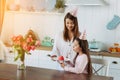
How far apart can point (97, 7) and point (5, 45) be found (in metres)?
1.78

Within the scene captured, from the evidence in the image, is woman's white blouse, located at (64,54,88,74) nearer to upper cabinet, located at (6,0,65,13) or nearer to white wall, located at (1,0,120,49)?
white wall, located at (1,0,120,49)

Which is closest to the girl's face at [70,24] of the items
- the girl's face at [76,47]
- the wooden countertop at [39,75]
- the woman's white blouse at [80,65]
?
the girl's face at [76,47]

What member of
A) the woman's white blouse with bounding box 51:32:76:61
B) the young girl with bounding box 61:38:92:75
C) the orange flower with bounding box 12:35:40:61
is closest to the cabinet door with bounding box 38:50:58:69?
the woman's white blouse with bounding box 51:32:76:61

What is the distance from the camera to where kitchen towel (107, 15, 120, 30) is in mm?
3926

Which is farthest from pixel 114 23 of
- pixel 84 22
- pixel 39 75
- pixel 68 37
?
pixel 39 75

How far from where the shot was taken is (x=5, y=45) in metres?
4.42

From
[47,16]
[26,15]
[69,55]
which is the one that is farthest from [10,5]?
[69,55]

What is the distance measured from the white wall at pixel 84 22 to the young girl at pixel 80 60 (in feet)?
5.10

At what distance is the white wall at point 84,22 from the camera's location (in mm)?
3986

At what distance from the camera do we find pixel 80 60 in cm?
250

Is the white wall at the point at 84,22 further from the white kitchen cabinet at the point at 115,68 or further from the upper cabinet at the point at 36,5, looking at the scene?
the white kitchen cabinet at the point at 115,68

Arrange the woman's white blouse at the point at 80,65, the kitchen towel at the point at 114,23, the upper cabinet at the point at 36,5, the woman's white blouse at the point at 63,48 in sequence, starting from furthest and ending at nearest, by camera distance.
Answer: the upper cabinet at the point at 36,5, the kitchen towel at the point at 114,23, the woman's white blouse at the point at 63,48, the woman's white blouse at the point at 80,65

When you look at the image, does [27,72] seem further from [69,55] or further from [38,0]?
[38,0]

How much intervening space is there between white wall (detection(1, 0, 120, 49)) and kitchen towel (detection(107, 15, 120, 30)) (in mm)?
54
